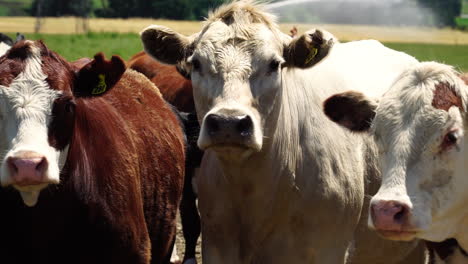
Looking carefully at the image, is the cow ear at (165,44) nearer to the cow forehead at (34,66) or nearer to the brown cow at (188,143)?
the brown cow at (188,143)

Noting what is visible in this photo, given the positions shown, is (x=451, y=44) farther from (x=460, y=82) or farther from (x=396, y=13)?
(x=460, y=82)

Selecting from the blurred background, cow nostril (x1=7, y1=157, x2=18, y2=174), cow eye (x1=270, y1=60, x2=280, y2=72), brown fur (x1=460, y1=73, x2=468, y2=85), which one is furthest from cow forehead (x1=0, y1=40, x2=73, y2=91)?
the blurred background

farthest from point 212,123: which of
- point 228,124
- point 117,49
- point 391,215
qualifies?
point 117,49

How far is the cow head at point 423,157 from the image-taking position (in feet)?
16.9

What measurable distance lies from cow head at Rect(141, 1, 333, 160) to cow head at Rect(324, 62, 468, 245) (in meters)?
0.75

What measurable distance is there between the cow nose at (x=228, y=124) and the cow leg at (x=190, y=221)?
294 cm

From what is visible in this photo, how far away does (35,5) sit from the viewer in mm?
66938

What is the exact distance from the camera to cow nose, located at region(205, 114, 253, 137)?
5.59 metres

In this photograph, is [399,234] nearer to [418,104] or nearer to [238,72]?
[418,104]

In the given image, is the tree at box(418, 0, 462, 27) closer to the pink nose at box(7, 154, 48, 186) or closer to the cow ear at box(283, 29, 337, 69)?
the cow ear at box(283, 29, 337, 69)

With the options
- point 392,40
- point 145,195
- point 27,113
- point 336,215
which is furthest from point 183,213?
point 392,40

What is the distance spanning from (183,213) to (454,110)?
12.9 feet

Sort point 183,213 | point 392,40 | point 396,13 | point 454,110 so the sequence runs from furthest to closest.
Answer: point 396,13 → point 392,40 → point 183,213 → point 454,110

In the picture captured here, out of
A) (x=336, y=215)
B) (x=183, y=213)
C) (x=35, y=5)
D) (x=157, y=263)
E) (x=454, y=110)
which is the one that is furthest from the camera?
(x=35, y=5)
